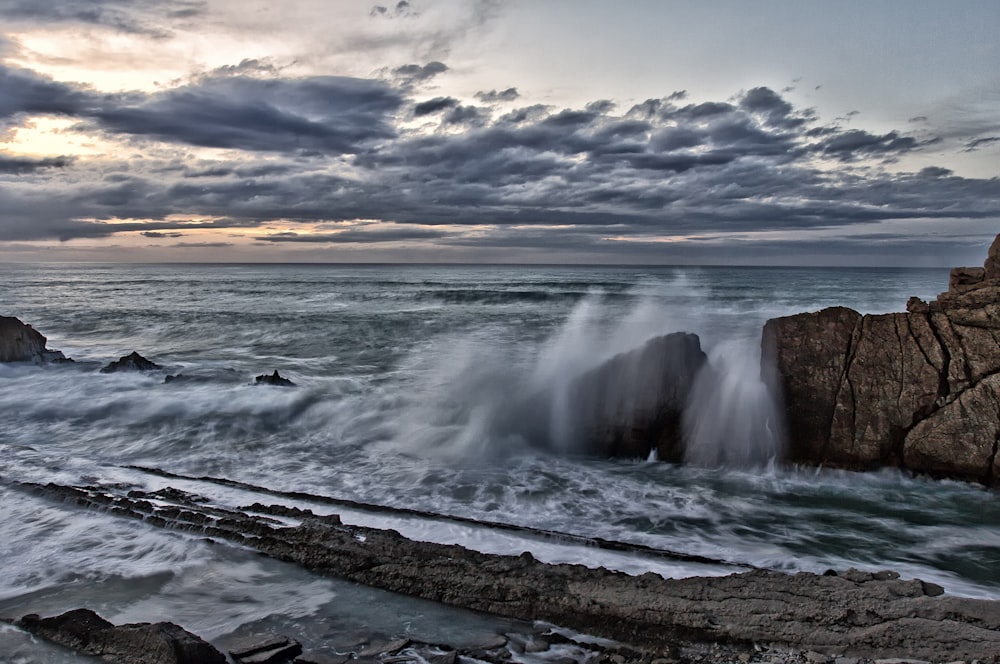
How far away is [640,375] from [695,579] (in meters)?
5.14

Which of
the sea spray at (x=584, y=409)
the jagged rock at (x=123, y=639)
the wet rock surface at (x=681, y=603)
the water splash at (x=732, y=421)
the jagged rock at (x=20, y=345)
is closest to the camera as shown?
the jagged rock at (x=123, y=639)

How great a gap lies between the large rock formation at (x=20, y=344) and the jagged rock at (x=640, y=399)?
50.3ft

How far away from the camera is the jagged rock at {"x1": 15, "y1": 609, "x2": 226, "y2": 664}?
3889 millimetres

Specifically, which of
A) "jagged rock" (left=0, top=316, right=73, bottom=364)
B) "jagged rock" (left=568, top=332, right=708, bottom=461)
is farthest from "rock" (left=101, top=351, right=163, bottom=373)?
"jagged rock" (left=568, top=332, right=708, bottom=461)

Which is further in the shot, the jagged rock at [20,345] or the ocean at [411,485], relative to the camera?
the jagged rock at [20,345]

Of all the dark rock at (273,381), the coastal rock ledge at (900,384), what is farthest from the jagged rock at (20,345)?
the coastal rock ledge at (900,384)

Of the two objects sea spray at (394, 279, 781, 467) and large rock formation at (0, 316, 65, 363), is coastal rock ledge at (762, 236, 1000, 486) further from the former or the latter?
large rock formation at (0, 316, 65, 363)

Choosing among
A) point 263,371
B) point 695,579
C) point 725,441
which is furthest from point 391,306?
point 695,579

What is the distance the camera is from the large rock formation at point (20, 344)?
16297 millimetres

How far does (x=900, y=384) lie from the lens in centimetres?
850

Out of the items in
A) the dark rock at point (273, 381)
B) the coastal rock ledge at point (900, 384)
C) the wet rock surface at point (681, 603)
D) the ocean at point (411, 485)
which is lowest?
the ocean at point (411, 485)

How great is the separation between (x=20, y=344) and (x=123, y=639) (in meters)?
16.4

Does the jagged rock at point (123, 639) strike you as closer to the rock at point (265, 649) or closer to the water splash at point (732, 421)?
the rock at point (265, 649)

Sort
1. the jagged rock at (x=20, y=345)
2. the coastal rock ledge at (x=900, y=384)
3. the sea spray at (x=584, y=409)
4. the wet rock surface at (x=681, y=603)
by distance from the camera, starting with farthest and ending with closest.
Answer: the jagged rock at (x=20, y=345), the sea spray at (x=584, y=409), the coastal rock ledge at (x=900, y=384), the wet rock surface at (x=681, y=603)
